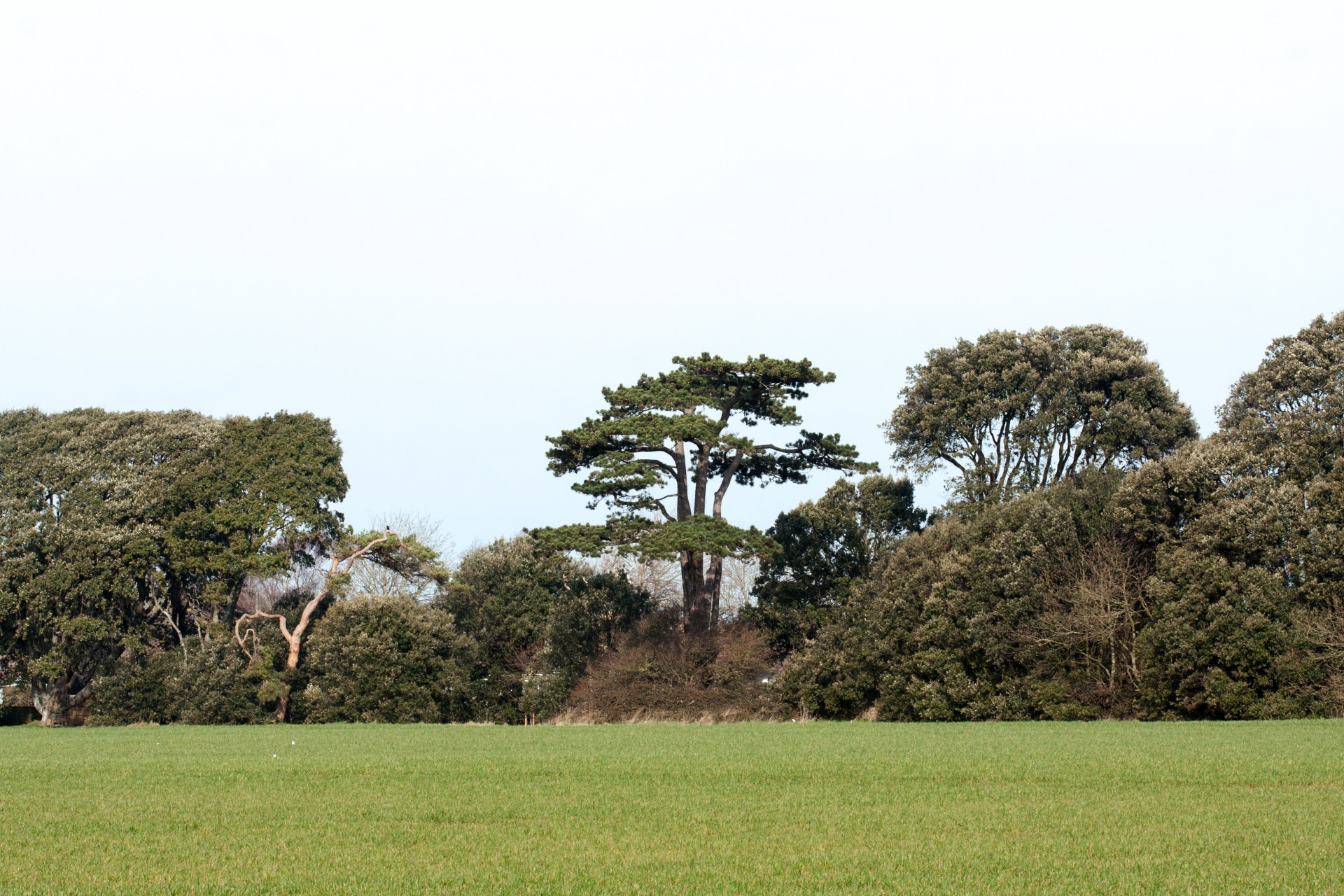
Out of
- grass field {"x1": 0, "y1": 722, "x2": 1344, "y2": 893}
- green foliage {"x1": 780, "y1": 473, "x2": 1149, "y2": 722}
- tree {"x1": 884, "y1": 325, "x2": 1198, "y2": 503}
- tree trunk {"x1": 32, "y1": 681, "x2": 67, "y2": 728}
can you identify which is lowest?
tree trunk {"x1": 32, "y1": 681, "x2": 67, "y2": 728}

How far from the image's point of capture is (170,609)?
48469mm

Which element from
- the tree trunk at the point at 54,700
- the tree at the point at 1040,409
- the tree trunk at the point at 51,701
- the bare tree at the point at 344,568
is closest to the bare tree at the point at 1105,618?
the tree at the point at 1040,409

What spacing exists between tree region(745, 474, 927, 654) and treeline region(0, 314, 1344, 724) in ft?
0.34

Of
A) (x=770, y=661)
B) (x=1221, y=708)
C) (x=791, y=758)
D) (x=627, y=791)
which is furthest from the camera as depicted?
(x=770, y=661)

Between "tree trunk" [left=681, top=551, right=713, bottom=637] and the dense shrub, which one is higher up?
"tree trunk" [left=681, top=551, right=713, bottom=637]

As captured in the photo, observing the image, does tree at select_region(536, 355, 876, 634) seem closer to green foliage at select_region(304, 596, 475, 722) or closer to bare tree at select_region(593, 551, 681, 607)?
green foliage at select_region(304, 596, 475, 722)

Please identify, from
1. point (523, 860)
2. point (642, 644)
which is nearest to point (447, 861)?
point (523, 860)

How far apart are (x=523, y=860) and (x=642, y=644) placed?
115 ft

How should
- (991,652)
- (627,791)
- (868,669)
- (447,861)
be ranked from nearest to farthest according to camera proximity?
(447,861) → (627,791) → (991,652) → (868,669)

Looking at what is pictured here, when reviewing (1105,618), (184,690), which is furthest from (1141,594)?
(184,690)

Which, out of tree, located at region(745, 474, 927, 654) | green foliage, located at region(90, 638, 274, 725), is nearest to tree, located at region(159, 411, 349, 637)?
green foliage, located at region(90, 638, 274, 725)

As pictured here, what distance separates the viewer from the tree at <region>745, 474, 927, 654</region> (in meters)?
44.0

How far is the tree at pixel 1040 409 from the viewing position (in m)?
44.4

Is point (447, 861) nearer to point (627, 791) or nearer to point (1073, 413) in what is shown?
point (627, 791)
